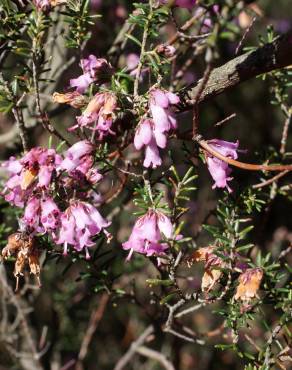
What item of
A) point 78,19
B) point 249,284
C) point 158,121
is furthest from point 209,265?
point 78,19

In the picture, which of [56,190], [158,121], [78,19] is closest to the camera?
[158,121]

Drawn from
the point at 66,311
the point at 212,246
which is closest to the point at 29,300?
the point at 66,311

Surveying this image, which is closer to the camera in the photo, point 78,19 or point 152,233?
point 152,233

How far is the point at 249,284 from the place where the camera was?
1222 millimetres

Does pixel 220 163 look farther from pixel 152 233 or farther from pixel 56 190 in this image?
pixel 56 190

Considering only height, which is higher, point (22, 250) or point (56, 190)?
point (56, 190)

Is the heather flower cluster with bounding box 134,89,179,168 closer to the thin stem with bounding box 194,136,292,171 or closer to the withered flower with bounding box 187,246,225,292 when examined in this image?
the thin stem with bounding box 194,136,292,171

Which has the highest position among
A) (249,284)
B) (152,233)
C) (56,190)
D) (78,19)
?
(78,19)

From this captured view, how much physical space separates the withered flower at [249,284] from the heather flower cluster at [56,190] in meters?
0.35

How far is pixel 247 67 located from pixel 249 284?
19.2 inches

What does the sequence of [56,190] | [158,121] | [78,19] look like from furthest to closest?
[78,19], [56,190], [158,121]

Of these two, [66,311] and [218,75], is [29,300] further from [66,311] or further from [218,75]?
[218,75]

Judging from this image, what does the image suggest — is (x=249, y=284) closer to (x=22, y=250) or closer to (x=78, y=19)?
(x=22, y=250)

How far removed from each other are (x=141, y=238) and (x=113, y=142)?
405mm
